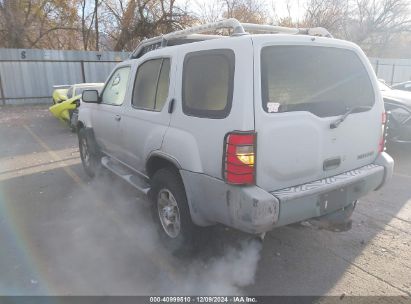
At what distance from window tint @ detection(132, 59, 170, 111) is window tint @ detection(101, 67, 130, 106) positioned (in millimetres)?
399

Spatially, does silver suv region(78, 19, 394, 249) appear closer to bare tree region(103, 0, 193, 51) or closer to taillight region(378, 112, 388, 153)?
taillight region(378, 112, 388, 153)

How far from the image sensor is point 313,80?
2916 mm

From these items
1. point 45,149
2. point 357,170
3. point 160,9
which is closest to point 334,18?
point 160,9

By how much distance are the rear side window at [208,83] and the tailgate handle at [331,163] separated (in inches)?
39.6

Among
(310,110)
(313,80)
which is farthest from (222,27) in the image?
(310,110)

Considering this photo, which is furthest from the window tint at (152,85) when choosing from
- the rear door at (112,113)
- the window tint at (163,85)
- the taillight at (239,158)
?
the taillight at (239,158)

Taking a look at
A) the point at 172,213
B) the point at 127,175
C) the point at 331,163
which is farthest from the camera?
the point at 127,175

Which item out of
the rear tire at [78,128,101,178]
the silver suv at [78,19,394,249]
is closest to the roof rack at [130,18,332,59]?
the silver suv at [78,19,394,249]

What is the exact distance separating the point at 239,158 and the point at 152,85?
5.29ft

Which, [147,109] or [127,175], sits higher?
[147,109]

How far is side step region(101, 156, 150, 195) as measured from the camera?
4.02 m

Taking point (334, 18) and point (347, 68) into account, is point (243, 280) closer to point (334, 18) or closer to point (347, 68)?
point (347, 68)

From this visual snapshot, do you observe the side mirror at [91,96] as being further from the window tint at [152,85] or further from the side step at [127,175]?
the window tint at [152,85]

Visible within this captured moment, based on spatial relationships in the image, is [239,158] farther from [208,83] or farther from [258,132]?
[208,83]
